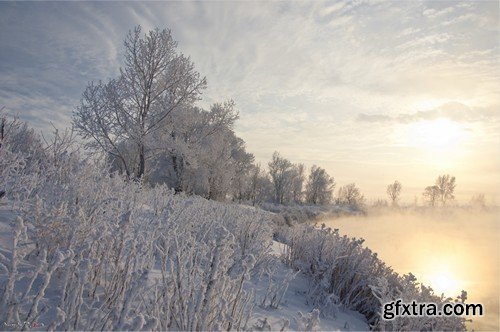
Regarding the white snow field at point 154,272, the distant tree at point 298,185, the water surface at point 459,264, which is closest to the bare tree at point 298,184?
the distant tree at point 298,185

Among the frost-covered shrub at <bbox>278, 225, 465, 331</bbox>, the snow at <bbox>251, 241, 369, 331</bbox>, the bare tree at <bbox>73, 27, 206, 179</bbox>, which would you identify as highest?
the bare tree at <bbox>73, 27, 206, 179</bbox>

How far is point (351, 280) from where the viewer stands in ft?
15.3

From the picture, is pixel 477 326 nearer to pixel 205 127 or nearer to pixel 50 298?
pixel 50 298

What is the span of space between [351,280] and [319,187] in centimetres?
5683

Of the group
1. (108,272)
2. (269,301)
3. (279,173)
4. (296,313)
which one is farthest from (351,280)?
(279,173)

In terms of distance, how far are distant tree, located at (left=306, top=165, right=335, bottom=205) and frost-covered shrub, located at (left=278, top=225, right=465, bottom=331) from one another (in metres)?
55.6

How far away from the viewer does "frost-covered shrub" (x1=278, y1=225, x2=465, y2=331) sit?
11.9ft

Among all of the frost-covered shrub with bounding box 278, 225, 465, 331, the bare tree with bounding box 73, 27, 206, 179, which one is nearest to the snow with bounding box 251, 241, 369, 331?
the frost-covered shrub with bounding box 278, 225, 465, 331

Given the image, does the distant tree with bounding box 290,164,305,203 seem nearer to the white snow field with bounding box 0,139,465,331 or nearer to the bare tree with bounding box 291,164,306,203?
the bare tree with bounding box 291,164,306,203

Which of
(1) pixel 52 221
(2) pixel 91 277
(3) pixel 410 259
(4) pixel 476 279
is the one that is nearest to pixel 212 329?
(2) pixel 91 277

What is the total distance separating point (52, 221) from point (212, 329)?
5.93 ft

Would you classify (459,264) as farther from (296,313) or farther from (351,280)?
(296,313)

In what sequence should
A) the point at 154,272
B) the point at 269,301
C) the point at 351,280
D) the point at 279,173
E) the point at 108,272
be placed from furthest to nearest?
the point at 279,173
the point at 351,280
the point at 269,301
the point at 154,272
the point at 108,272

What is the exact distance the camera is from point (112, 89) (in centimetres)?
1394
